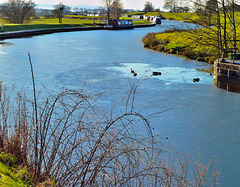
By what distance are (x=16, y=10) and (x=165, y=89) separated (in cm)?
4815

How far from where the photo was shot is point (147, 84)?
55.0ft

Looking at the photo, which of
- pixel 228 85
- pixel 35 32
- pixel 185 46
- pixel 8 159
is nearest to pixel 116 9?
pixel 35 32

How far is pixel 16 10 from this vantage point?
57594 mm

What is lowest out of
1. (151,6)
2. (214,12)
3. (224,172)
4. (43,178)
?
(224,172)

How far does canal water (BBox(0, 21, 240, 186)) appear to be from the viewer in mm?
9195

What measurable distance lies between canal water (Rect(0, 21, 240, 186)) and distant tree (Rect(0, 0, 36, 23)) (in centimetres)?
3203

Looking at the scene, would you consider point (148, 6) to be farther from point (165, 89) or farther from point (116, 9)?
point (165, 89)

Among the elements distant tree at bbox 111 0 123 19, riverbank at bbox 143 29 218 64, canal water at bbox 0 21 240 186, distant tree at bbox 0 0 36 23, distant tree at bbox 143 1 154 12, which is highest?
distant tree at bbox 143 1 154 12

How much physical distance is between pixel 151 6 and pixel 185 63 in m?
138

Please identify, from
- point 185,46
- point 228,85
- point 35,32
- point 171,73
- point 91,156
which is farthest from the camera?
point 35,32

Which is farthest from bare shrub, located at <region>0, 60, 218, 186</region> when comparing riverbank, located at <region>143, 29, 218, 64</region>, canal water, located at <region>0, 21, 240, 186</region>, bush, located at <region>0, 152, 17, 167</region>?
riverbank, located at <region>143, 29, 218, 64</region>

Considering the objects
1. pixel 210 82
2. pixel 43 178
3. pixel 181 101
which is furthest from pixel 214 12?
pixel 43 178

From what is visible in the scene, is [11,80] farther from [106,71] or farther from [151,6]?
[151,6]

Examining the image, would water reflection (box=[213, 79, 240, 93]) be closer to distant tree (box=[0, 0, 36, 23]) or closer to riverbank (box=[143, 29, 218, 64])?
riverbank (box=[143, 29, 218, 64])
